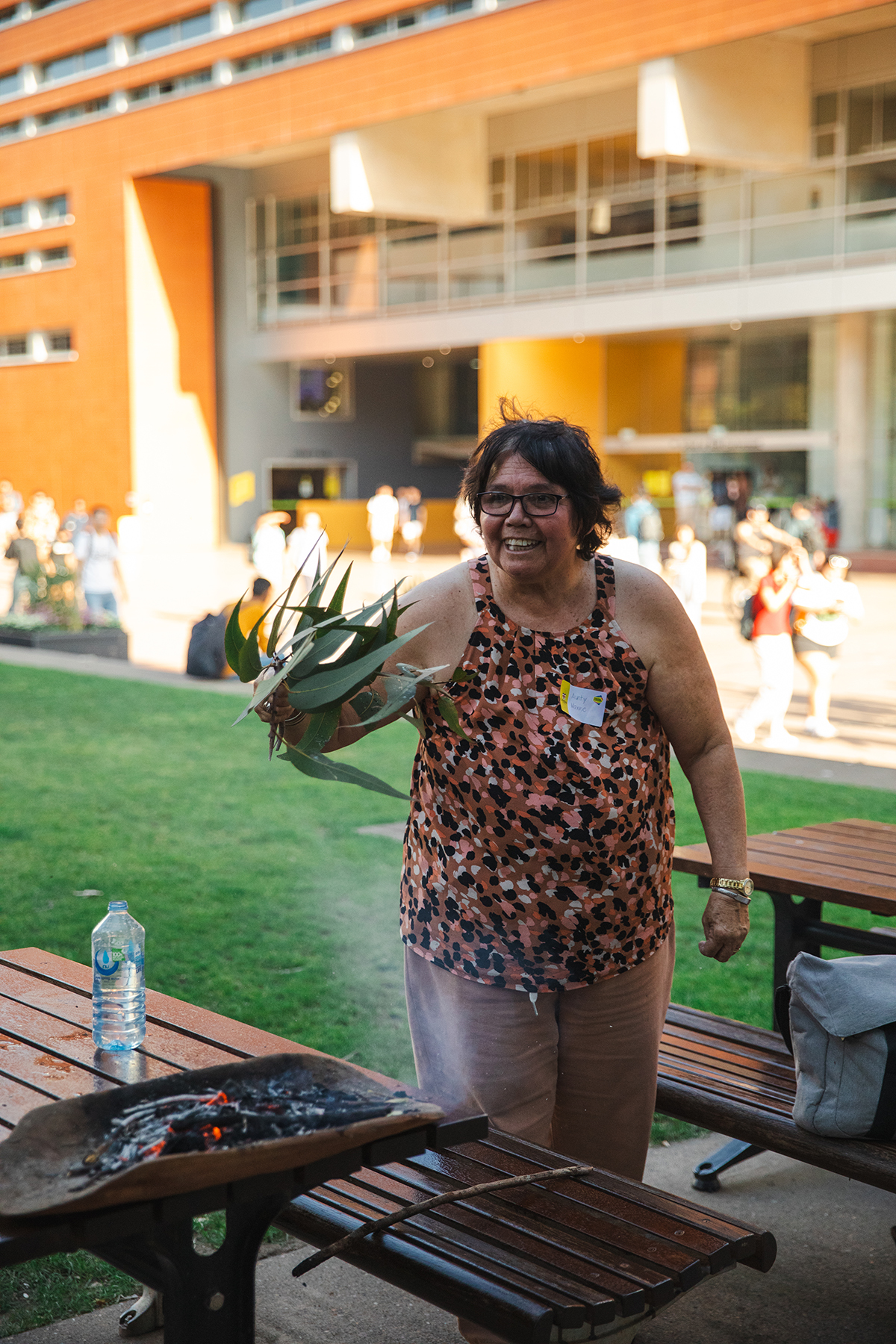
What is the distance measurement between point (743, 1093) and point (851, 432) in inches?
1188

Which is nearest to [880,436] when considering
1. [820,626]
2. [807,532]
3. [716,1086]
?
[807,532]

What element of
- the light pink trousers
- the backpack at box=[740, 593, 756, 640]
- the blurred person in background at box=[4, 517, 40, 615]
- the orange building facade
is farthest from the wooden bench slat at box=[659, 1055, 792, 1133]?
the orange building facade

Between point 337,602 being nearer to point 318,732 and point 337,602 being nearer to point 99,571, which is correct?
point 318,732

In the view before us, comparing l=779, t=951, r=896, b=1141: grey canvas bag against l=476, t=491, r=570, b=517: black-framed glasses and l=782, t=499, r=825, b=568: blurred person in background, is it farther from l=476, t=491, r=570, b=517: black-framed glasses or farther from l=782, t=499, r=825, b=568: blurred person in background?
l=782, t=499, r=825, b=568: blurred person in background

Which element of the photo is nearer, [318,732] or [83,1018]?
[318,732]

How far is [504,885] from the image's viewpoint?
289 centimetres

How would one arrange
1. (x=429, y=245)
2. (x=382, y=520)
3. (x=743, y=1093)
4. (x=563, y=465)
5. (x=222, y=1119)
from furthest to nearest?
(x=429, y=245), (x=382, y=520), (x=743, y=1093), (x=563, y=465), (x=222, y=1119)

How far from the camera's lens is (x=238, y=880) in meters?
7.01

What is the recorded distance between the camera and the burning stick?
97.3 inches

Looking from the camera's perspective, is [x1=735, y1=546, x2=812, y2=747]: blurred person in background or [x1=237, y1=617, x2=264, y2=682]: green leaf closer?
[x1=237, y1=617, x2=264, y2=682]: green leaf

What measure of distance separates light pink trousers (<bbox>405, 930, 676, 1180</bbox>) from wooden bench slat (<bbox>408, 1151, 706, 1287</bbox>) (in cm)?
25

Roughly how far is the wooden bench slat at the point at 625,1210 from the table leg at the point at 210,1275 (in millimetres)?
497

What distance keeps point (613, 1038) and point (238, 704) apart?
10.2 meters

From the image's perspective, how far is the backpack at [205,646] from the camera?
7.59 metres
